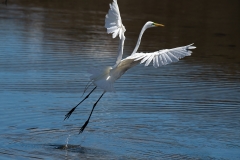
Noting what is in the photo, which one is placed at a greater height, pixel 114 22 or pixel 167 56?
pixel 114 22

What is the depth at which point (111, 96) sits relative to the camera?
41.2 ft

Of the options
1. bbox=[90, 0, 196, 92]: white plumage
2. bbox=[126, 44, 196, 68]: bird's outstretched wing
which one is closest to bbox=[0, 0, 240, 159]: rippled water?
bbox=[90, 0, 196, 92]: white plumage

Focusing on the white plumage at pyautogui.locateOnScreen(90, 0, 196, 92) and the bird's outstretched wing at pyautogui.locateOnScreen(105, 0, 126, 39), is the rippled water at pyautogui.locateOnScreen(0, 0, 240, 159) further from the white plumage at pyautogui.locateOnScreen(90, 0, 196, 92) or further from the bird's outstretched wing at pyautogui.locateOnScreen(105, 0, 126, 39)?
the bird's outstretched wing at pyautogui.locateOnScreen(105, 0, 126, 39)

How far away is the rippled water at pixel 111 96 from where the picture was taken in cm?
943

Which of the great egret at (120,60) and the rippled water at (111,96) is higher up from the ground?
the great egret at (120,60)

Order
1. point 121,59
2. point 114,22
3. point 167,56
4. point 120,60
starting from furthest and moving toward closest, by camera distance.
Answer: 1. point 114,22
2. point 121,59
3. point 120,60
4. point 167,56

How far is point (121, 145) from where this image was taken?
946 centimetres

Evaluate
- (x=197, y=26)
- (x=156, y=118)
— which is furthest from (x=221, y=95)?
(x=197, y=26)

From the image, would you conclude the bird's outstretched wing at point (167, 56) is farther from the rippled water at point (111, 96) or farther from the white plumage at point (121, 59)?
the rippled water at point (111, 96)

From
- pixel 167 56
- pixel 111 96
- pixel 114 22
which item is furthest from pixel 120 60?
pixel 111 96

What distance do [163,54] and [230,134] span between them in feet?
7.91

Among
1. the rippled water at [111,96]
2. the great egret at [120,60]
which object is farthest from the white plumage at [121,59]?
the rippled water at [111,96]

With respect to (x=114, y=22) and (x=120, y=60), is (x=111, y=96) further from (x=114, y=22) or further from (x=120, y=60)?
(x=120, y=60)

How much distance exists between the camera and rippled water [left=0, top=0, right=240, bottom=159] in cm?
943
